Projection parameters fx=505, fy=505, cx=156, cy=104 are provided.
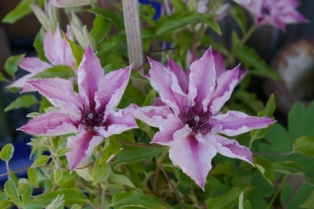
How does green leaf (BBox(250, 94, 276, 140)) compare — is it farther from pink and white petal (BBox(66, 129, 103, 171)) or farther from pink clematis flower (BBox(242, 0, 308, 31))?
pink clematis flower (BBox(242, 0, 308, 31))

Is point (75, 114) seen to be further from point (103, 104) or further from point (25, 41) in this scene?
point (25, 41)

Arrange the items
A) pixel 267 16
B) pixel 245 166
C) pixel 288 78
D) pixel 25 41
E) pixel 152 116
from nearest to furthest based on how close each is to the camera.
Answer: pixel 152 116 < pixel 245 166 < pixel 267 16 < pixel 288 78 < pixel 25 41

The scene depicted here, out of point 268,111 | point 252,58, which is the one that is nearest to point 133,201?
point 268,111

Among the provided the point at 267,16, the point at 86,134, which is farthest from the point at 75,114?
the point at 267,16

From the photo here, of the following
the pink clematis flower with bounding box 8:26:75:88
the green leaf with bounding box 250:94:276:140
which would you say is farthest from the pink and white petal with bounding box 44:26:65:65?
the green leaf with bounding box 250:94:276:140

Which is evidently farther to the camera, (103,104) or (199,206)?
(199,206)

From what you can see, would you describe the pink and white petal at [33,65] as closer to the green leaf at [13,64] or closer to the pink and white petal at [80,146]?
the green leaf at [13,64]
